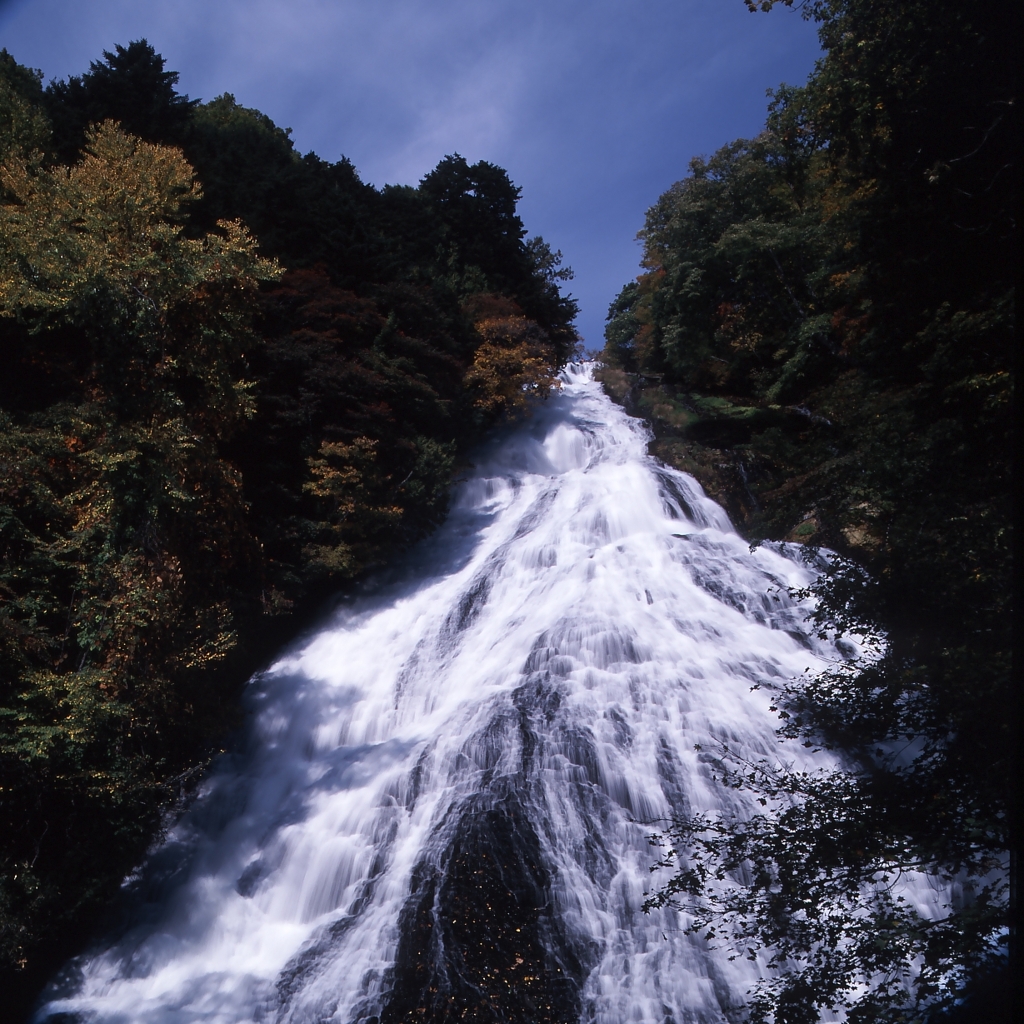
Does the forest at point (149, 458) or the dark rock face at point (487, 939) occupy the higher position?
the forest at point (149, 458)

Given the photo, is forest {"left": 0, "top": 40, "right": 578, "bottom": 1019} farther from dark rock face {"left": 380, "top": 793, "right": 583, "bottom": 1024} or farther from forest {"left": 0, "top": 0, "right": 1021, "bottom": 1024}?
dark rock face {"left": 380, "top": 793, "right": 583, "bottom": 1024}

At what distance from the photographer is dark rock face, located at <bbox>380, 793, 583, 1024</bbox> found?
23.3 ft

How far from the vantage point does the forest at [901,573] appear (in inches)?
183

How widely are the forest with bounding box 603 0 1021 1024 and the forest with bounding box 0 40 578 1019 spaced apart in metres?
7.52

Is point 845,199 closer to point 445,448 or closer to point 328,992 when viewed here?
point 445,448

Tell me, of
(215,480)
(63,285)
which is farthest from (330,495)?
(63,285)

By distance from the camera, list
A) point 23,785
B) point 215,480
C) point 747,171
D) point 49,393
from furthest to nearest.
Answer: point 747,171 → point 49,393 → point 215,480 → point 23,785

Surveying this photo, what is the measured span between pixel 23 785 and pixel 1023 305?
1119 cm

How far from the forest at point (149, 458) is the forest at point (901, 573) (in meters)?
7.52

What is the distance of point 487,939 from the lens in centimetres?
768

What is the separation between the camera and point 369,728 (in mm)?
12125

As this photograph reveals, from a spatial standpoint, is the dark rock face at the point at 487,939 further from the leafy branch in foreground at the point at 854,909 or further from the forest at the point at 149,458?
the forest at the point at 149,458

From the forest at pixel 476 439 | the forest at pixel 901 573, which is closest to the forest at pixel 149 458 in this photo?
the forest at pixel 476 439

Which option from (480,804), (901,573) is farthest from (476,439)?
(901,573)
